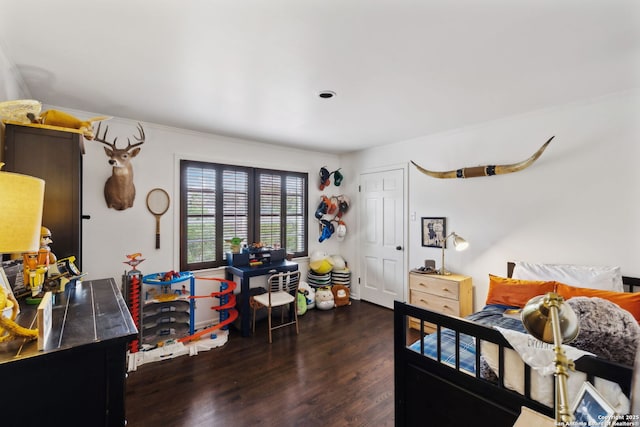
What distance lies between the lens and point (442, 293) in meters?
3.33

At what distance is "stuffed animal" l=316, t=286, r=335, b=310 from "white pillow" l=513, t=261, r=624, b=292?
2.38 m

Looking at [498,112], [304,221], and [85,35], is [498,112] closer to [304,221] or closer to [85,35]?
[304,221]

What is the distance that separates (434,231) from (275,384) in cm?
261

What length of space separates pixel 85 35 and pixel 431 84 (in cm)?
234

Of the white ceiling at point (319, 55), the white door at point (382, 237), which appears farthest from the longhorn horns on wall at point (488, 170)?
the white door at point (382, 237)

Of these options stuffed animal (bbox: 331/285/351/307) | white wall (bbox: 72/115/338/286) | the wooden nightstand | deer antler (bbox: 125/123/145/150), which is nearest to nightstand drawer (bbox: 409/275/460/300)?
the wooden nightstand

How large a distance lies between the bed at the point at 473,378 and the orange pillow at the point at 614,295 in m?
0.90

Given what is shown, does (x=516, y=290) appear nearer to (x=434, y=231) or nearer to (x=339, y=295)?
(x=434, y=231)

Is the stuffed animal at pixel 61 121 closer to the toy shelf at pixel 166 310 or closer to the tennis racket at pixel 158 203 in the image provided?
the tennis racket at pixel 158 203

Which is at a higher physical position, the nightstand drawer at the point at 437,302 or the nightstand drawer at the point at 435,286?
the nightstand drawer at the point at 435,286

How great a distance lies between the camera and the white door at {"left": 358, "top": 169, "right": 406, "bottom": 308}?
4.23m

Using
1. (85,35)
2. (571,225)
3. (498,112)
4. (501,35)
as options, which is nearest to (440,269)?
(571,225)

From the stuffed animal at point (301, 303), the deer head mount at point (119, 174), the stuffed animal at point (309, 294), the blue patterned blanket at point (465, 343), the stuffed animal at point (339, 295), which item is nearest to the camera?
the blue patterned blanket at point (465, 343)

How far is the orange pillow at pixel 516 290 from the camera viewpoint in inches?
98.7
